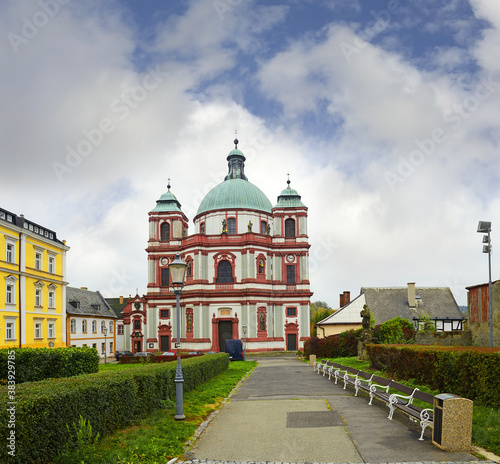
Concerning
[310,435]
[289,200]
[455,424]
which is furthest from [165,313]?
[455,424]

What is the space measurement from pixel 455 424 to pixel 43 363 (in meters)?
15.3

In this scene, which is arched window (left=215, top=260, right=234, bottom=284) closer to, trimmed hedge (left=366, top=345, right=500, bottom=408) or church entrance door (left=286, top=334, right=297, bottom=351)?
church entrance door (left=286, top=334, right=297, bottom=351)

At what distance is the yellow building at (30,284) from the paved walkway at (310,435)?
22558 millimetres

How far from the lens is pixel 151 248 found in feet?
191

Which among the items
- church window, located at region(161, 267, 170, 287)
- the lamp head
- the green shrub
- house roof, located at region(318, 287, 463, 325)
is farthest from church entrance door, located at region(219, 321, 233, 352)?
the lamp head

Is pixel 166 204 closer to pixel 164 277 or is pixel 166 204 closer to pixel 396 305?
pixel 164 277

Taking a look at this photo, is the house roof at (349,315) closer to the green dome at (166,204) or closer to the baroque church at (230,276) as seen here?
the baroque church at (230,276)

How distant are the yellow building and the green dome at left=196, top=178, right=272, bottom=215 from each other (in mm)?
20376

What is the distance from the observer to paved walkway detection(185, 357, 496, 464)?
29.6 feet

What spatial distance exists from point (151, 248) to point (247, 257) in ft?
39.7

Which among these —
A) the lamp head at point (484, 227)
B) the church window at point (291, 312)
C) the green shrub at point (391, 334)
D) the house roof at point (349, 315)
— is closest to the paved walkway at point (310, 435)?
the lamp head at point (484, 227)

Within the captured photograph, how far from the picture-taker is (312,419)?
1241cm

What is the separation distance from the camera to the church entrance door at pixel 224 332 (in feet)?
173

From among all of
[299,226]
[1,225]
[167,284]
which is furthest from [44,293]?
[299,226]
